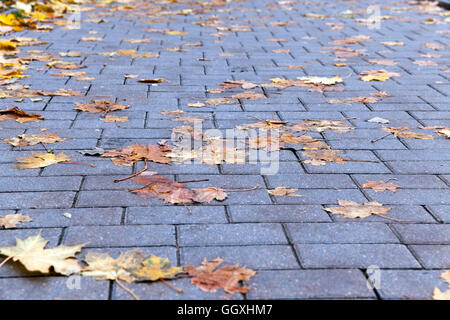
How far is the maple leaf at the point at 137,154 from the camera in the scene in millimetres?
2883

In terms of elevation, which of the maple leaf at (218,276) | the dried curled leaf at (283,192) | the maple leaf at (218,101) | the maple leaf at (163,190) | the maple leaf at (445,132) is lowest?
the maple leaf at (445,132)

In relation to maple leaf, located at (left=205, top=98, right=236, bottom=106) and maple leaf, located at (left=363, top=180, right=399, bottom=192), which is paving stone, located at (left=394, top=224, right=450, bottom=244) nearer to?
maple leaf, located at (left=363, top=180, right=399, bottom=192)

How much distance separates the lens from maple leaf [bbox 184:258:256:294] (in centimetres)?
184

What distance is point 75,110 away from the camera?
3676 millimetres

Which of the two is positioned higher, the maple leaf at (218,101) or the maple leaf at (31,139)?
the maple leaf at (31,139)

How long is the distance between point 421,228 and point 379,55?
343cm

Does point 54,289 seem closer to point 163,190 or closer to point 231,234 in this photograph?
point 231,234

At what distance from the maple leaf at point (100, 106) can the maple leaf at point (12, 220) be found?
1.46 metres

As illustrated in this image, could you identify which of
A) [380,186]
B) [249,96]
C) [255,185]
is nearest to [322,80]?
[249,96]

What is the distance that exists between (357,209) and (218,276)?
79 centimetres

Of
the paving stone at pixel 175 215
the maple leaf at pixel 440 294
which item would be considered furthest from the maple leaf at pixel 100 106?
the maple leaf at pixel 440 294

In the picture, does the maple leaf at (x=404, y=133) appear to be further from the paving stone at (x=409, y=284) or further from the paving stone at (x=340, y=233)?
the paving stone at (x=409, y=284)

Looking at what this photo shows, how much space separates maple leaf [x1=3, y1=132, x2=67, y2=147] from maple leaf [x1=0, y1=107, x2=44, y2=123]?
12.1 inches

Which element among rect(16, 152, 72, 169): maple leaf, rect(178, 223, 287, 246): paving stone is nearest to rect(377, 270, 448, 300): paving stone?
rect(178, 223, 287, 246): paving stone
